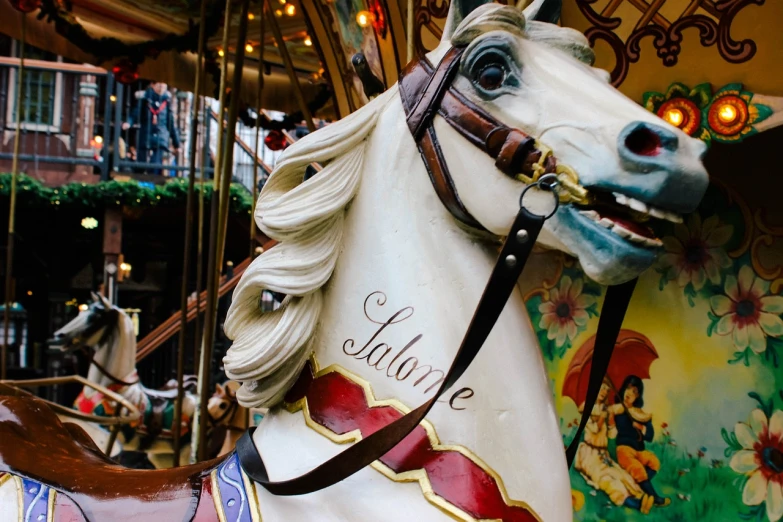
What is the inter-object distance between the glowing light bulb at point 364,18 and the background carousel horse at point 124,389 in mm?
3799

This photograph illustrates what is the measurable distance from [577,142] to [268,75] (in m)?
4.11

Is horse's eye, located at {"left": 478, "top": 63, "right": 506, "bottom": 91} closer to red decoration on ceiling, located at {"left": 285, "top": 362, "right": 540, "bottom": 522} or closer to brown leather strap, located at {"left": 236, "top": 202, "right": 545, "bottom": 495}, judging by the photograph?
brown leather strap, located at {"left": 236, "top": 202, "right": 545, "bottom": 495}

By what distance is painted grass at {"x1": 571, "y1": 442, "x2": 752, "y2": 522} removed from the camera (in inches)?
106

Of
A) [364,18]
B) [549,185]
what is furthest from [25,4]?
[549,185]

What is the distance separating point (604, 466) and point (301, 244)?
2208 millimetres

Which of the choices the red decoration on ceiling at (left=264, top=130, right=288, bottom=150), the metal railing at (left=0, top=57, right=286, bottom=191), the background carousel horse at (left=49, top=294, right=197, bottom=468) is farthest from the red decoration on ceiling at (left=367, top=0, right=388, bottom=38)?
the metal railing at (left=0, top=57, right=286, bottom=191)

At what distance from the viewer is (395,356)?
1110 mm

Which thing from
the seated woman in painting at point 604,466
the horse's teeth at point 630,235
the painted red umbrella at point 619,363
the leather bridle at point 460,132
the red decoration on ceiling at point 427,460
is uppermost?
the leather bridle at point 460,132

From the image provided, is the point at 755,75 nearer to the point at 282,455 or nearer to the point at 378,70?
the point at 378,70

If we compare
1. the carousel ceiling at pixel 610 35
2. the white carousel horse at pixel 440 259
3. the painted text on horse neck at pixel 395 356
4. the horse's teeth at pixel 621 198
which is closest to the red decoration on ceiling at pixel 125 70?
the carousel ceiling at pixel 610 35

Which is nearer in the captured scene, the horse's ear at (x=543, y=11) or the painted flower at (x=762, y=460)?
the horse's ear at (x=543, y=11)

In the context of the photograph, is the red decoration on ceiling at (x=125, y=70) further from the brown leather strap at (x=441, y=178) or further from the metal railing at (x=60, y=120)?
the metal railing at (x=60, y=120)

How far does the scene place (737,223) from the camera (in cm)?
272

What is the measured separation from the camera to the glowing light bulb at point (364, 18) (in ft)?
8.74
